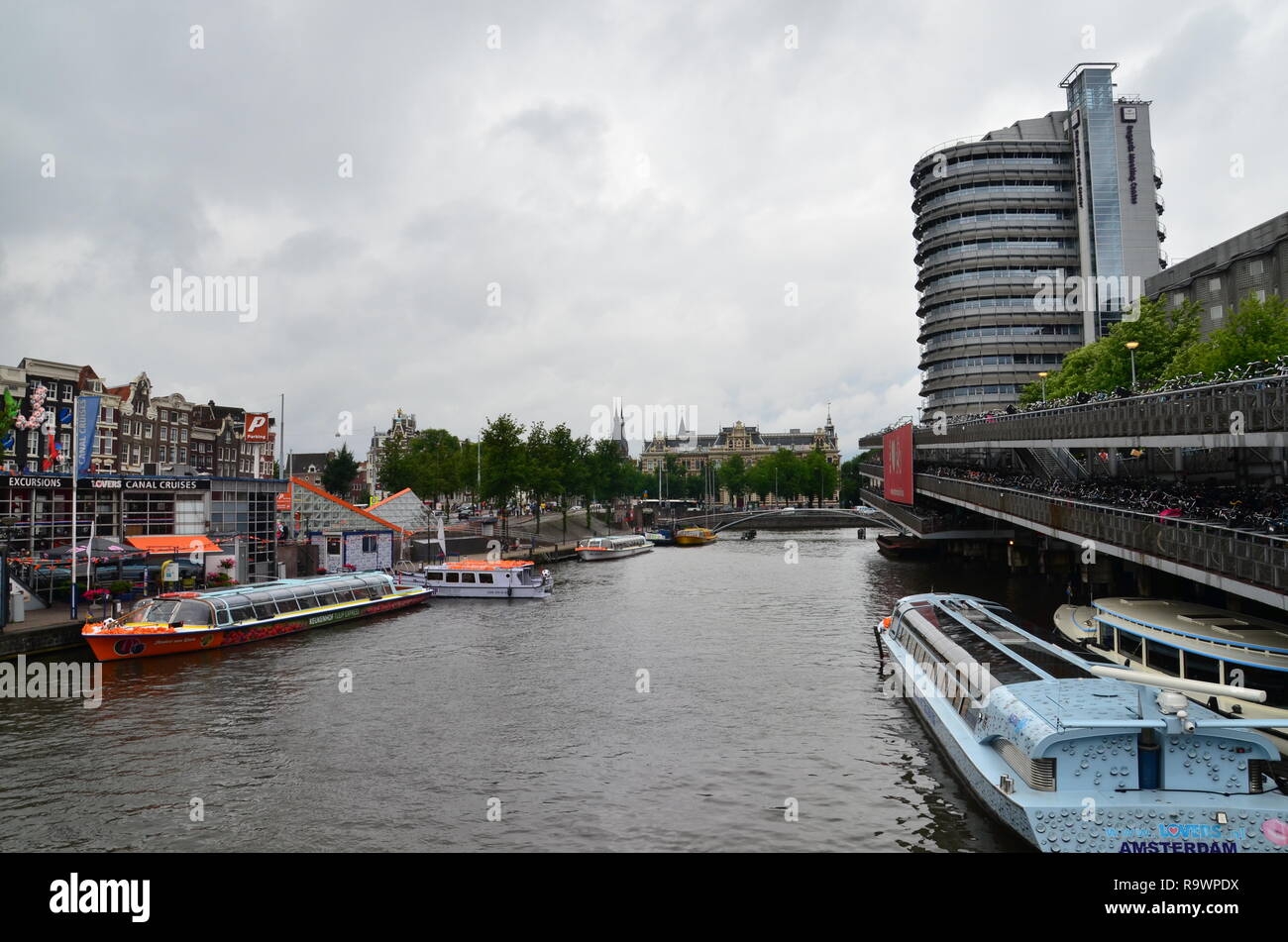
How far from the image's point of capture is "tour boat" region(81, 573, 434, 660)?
3228 cm

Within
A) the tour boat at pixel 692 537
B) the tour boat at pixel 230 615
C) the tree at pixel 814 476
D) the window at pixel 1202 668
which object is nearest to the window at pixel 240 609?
the tour boat at pixel 230 615

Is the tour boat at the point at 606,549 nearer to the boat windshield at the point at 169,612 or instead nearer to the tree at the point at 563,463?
the tree at the point at 563,463

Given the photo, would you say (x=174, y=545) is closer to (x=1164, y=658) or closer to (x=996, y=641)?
(x=996, y=641)

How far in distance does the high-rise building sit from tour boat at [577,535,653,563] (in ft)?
190

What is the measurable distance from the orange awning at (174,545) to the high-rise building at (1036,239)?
105717 millimetres

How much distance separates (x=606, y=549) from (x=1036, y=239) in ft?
270

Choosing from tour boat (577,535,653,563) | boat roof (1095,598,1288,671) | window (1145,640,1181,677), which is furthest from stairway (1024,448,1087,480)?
tour boat (577,535,653,563)

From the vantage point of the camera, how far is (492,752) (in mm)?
22125

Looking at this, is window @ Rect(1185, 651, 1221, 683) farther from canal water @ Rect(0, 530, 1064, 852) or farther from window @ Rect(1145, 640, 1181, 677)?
canal water @ Rect(0, 530, 1064, 852)

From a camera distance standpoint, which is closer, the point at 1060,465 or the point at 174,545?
the point at 174,545

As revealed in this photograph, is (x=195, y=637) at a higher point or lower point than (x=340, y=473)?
lower

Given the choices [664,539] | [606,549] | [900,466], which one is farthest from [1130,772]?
[664,539]
